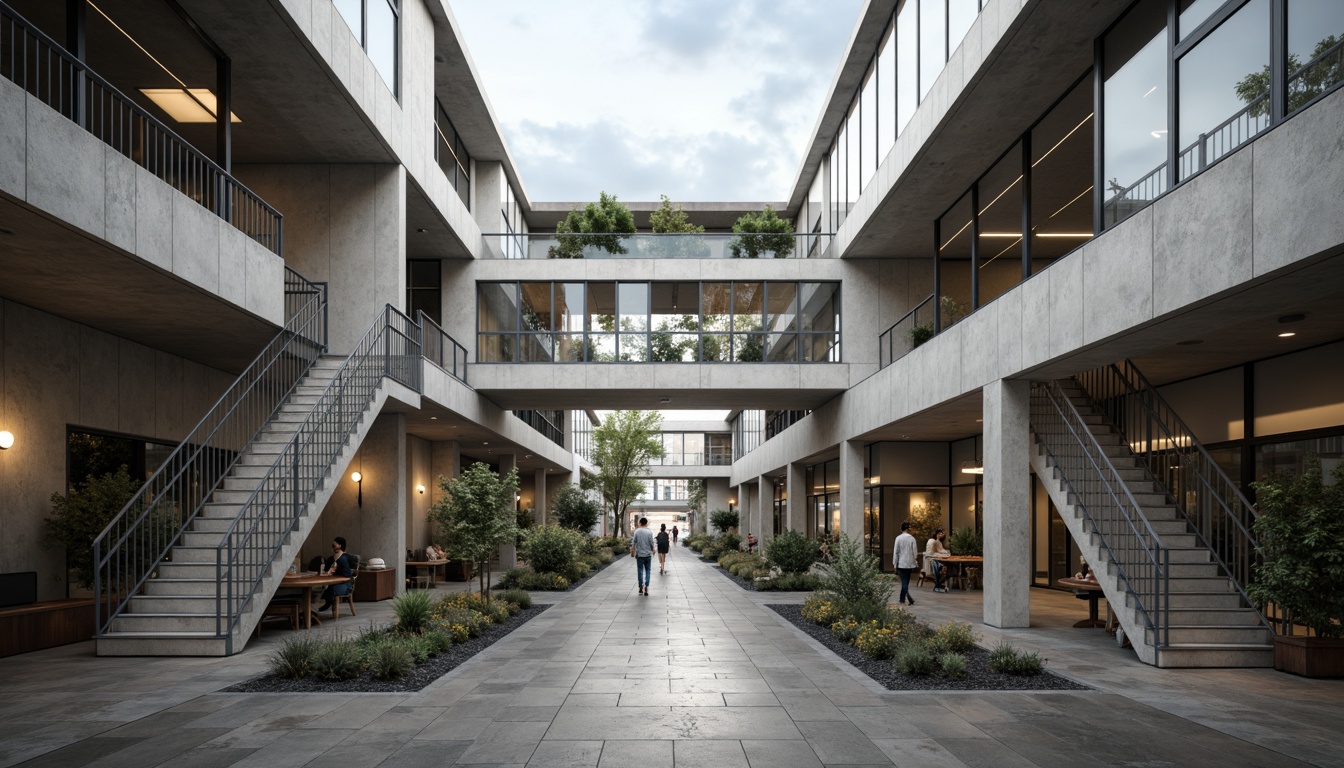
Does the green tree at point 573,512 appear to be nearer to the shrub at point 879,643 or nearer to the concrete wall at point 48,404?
the concrete wall at point 48,404

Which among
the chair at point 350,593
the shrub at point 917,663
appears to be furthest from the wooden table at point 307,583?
the shrub at point 917,663

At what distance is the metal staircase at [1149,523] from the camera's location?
11844mm

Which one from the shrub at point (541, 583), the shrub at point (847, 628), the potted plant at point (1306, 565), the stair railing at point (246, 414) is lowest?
the shrub at point (541, 583)

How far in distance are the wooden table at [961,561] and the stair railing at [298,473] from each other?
523 inches

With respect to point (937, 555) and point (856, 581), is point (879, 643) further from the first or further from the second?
point (937, 555)

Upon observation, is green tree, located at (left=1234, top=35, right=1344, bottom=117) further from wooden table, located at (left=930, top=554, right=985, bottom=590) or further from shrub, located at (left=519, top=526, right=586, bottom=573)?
shrub, located at (left=519, top=526, right=586, bottom=573)

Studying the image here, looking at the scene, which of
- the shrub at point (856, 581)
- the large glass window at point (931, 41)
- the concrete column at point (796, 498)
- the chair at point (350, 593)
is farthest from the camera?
the concrete column at point (796, 498)

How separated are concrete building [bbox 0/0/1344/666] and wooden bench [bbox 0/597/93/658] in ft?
2.79

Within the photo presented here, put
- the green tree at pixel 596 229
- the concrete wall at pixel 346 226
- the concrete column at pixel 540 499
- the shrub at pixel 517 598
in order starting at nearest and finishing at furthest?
1. the shrub at pixel 517 598
2. the concrete wall at pixel 346 226
3. the green tree at pixel 596 229
4. the concrete column at pixel 540 499

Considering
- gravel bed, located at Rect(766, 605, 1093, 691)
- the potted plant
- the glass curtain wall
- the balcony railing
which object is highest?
the balcony railing

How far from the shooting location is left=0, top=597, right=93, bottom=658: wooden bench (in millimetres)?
12266

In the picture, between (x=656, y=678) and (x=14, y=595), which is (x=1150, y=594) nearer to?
(x=656, y=678)

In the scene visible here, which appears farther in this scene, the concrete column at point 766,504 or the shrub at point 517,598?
the concrete column at point 766,504

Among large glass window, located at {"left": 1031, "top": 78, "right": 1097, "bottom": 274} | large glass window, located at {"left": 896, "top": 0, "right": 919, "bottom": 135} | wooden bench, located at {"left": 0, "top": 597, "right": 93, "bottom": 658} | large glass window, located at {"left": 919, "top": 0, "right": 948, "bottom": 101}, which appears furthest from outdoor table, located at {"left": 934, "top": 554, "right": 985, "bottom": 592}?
wooden bench, located at {"left": 0, "top": 597, "right": 93, "bottom": 658}
